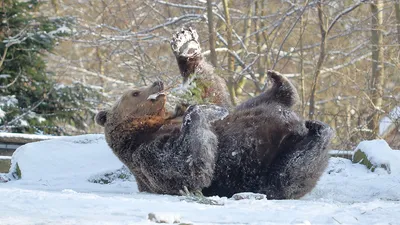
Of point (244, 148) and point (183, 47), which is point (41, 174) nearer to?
point (183, 47)

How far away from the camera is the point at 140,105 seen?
250 inches

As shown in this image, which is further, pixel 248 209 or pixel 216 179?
pixel 216 179

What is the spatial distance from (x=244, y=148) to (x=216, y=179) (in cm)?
36

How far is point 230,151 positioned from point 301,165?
0.61 metres

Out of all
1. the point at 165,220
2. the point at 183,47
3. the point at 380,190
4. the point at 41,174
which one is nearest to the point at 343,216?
the point at 165,220

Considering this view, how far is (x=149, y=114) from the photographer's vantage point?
6.32 metres

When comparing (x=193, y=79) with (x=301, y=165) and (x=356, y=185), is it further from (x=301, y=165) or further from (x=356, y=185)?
(x=356, y=185)

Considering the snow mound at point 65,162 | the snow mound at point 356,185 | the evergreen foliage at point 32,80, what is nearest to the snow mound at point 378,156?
the snow mound at point 356,185

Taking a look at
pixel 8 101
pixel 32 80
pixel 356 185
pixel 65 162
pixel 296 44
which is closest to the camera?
pixel 356 185

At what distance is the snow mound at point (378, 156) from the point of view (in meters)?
6.83

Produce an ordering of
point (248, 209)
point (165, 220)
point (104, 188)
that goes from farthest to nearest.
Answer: point (104, 188)
point (248, 209)
point (165, 220)

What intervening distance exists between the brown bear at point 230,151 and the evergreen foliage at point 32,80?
8.03m

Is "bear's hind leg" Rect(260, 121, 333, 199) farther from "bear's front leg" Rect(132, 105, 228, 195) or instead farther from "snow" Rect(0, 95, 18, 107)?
"snow" Rect(0, 95, 18, 107)

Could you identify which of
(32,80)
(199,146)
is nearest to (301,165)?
(199,146)
